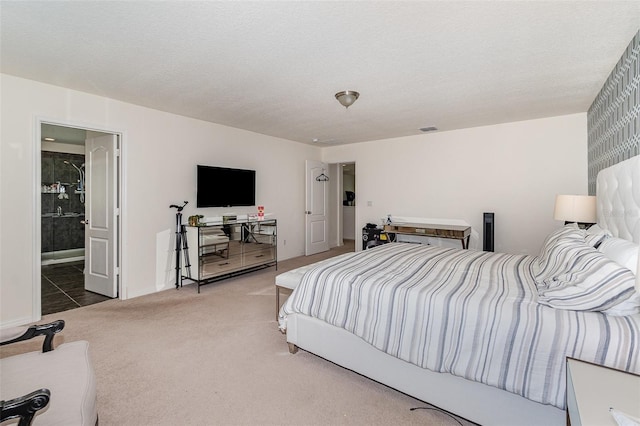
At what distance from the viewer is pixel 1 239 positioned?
9.75ft

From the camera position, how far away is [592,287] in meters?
1.51

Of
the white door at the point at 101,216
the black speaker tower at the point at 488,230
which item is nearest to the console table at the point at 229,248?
the white door at the point at 101,216

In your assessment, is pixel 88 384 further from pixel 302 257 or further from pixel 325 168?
pixel 325 168

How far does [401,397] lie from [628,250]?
1.58 m

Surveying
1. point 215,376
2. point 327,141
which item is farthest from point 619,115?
point 327,141

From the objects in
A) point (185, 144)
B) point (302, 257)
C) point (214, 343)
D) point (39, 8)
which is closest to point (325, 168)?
point (302, 257)

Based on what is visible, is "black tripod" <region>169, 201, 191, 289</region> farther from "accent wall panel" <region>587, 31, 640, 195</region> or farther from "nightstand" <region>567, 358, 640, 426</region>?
"accent wall panel" <region>587, 31, 640, 195</region>

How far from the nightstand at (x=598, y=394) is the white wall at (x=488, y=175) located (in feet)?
13.7

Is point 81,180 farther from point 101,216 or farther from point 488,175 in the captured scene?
point 488,175

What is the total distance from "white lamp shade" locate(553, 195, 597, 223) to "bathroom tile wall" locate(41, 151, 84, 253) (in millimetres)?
8293

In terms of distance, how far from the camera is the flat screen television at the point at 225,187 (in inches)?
181

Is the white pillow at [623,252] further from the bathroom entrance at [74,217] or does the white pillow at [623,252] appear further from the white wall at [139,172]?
the bathroom entrance at [74,217]

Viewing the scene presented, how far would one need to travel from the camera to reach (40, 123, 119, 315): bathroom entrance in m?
3.89

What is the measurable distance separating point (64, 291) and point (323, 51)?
4613 mm
